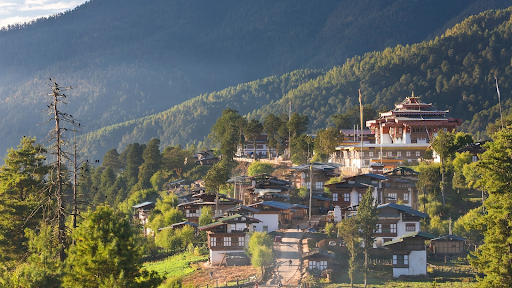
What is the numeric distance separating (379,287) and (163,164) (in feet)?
240

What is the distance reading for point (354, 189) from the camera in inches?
2825

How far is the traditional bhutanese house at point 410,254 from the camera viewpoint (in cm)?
5609

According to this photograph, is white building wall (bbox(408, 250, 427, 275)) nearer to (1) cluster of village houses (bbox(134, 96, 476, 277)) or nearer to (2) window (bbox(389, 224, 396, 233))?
(1) cluster of village houses (bbox(134, 96, 476, 277))

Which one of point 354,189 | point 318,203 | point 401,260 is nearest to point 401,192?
point 354,189

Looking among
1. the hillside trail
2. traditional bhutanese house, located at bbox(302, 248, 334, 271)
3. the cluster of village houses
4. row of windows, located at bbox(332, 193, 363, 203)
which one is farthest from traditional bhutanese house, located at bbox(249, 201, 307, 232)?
traditional bhutanese house, located at bbox(302, 248, 334, 271)

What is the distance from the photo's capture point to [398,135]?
9844cm

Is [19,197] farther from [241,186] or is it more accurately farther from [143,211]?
[143,211]

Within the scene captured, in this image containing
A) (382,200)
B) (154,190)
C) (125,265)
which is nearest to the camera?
A: (125,265)

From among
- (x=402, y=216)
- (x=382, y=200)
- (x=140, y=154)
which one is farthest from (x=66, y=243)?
(x=140, y=154)

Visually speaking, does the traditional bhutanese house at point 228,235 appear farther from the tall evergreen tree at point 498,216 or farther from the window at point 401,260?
the tall evergreen tree at point 498,216

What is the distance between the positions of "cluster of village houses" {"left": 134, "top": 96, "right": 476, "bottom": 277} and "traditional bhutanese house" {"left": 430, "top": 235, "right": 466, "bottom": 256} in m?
0.09

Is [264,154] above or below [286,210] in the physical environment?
above

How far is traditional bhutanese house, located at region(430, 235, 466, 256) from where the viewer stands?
6112 centimetres

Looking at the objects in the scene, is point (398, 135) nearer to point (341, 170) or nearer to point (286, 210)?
point (341, 170)
